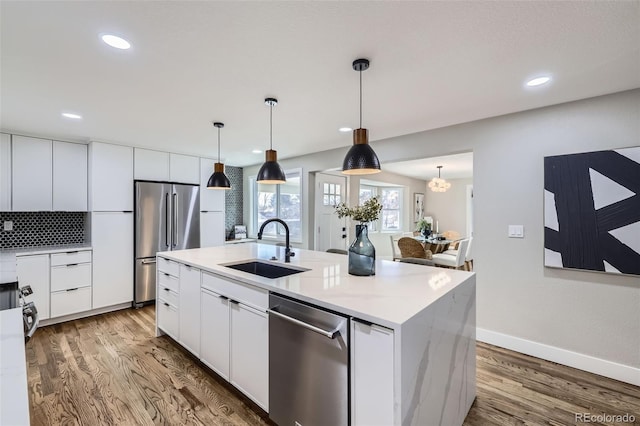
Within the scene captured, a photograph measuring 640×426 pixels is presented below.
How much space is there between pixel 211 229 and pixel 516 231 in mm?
4379

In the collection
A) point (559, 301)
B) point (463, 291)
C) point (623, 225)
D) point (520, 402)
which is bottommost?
point (520, 402)

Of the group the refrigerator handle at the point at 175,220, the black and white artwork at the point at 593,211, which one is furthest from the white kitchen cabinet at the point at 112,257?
the black and white artwork at the point at 593,211

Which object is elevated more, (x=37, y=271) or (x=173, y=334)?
(x=37, y=271)

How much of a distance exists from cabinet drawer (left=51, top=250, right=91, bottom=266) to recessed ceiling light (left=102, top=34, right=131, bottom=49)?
10.0 ft

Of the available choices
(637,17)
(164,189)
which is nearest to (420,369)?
(637,17)

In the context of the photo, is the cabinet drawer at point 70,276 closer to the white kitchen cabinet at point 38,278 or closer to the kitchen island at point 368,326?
the white kitchen cabinet at point 38,278

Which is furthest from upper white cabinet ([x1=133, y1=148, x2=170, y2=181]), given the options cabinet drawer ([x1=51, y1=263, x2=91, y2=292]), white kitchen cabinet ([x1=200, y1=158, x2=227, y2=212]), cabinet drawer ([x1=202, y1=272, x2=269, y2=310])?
cabinet drawer ([x1=202, y1=272, x2=269, y2=310])

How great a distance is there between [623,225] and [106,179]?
5534 millimetres

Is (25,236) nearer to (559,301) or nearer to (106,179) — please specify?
(106,179)

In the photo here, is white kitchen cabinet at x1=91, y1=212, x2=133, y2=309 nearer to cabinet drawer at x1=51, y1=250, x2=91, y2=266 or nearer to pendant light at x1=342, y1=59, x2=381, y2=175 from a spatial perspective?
cabinet drawer at x1=51, y1=250, x2=91, y2=266

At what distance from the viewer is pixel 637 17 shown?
1453 mm

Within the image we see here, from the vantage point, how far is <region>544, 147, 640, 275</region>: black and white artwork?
2.26m

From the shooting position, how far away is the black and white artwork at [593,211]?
226 centimetres

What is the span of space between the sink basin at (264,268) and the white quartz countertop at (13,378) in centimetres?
149
